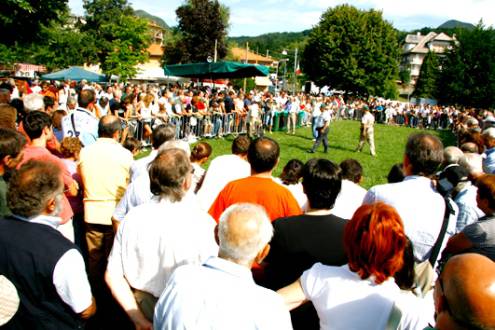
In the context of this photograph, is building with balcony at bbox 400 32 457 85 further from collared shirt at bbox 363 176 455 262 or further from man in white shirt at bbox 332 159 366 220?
collared shirt at bbox 363 176 455 262

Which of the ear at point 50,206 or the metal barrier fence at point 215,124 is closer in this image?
the ear at point 50,206

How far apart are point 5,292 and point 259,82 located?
3475 inches

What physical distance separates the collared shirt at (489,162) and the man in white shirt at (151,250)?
5365mm

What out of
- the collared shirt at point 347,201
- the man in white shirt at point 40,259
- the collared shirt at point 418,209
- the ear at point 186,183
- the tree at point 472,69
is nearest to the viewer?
the man in white shirt at point 40,259

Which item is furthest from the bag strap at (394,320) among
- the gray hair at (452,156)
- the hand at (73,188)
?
the gray hair at (452,156)

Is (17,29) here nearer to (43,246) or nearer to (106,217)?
(106,217)

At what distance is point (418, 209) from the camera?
311 cm

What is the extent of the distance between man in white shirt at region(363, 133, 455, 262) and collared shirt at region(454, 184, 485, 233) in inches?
43.0

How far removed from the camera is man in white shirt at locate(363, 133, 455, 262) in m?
3.08

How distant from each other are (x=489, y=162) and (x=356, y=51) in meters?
47.7

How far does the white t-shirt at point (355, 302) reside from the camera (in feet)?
6.91

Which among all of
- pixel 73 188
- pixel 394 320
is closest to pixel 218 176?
pixel 73 188

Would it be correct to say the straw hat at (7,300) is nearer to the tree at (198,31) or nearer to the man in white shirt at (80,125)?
the man in white shirt at (80,125)

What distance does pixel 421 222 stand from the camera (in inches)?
121
